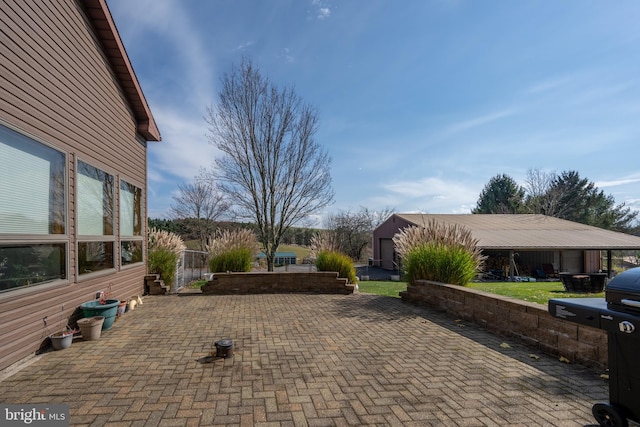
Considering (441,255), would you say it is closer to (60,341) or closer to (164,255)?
(60,341)

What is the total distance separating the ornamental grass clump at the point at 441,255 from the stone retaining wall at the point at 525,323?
0.49 meters

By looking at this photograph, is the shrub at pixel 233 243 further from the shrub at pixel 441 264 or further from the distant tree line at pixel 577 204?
the distant tree line at pixel 577 204

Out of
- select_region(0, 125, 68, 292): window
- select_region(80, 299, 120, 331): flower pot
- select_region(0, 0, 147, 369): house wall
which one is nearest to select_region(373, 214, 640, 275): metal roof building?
select_region(0, 0, 147, 369): house wall

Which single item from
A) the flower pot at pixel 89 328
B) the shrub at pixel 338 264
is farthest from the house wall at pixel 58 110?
the shrub at pixel 338 264

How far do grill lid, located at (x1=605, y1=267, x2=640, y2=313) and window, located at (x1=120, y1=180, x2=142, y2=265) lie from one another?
727 centimetres

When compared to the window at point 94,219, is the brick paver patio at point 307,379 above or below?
below

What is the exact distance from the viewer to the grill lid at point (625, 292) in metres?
1.91

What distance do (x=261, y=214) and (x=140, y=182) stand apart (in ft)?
14.2

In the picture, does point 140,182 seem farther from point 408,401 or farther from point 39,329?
point 408,401

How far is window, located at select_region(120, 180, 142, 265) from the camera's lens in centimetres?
671

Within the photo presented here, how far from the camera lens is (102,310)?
15.2 feet

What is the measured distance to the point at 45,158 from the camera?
4141mm

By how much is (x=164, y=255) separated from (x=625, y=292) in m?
8.79

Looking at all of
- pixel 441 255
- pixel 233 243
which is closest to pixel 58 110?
pixel 233 243
